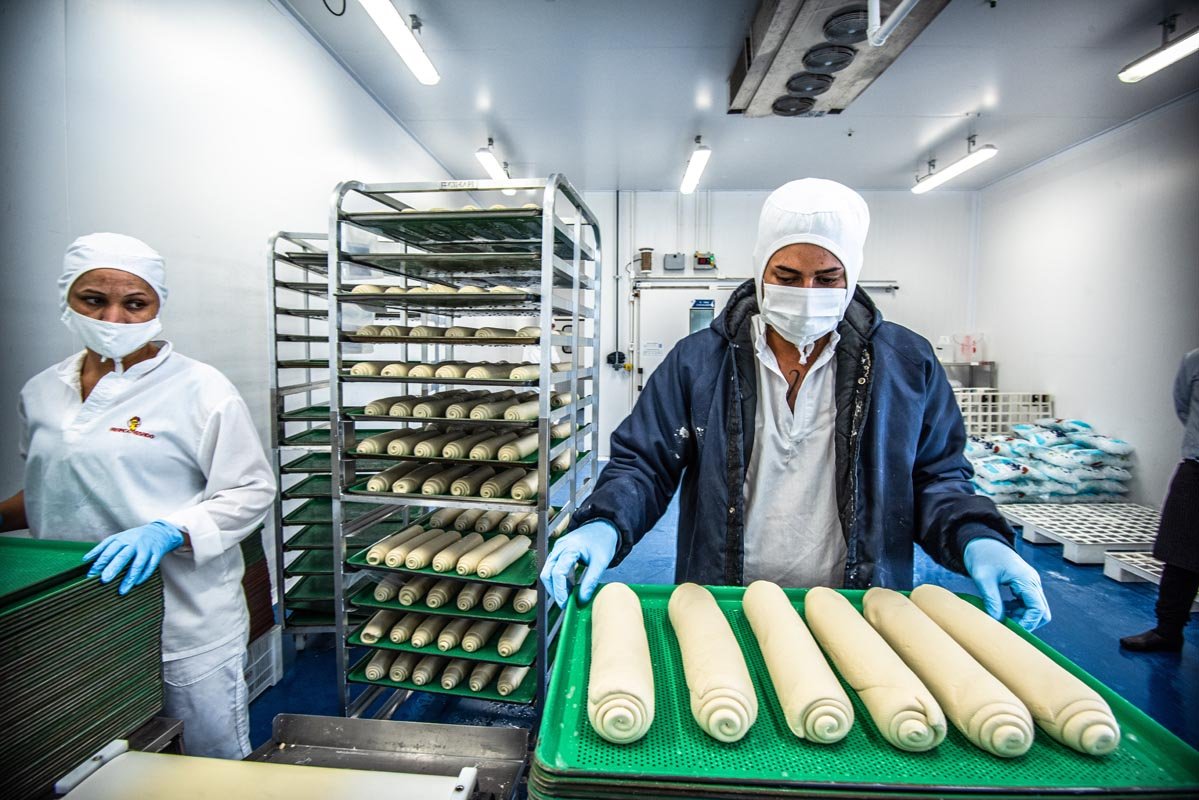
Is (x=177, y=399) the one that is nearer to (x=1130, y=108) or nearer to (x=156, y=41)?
(x=156, y=41)

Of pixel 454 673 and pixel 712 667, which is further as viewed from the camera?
pixel 454 673

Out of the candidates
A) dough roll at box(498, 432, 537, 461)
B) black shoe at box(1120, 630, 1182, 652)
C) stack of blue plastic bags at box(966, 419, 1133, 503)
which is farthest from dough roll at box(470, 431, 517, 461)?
stack of blue plastic bags at box(966, 419, 1133, 503)

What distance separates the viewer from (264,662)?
2332 mm

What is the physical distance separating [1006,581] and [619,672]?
2.54ft

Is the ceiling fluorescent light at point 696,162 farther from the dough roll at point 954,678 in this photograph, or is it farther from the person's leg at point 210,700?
the person's leg at point 210,700

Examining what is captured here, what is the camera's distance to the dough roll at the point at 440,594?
2.12 metres

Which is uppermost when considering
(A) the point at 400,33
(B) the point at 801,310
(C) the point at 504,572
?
(A) the point at 400,33

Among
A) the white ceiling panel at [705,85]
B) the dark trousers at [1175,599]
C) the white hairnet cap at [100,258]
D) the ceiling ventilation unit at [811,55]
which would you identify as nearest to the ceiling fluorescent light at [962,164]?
the white ceiling panel at [705,85]

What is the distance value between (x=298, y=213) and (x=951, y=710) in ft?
12.3

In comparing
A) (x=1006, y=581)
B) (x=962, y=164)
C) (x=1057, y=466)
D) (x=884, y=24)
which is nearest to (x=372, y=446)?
(x=1006, y=581)

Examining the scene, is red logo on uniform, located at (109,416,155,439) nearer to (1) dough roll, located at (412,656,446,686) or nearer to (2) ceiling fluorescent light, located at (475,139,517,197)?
(1) dough roll, located at (412,656,446,686)

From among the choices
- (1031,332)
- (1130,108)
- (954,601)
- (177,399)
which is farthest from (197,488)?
(1031,332)

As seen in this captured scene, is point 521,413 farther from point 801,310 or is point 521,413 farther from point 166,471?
point 801,310

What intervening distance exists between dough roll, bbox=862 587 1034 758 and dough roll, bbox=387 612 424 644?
1.83m
